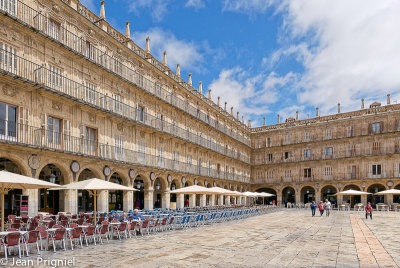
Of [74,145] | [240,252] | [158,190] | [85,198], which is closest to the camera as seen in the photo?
[240,252]

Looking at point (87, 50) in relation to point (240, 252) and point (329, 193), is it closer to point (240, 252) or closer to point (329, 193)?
point (240, 252)

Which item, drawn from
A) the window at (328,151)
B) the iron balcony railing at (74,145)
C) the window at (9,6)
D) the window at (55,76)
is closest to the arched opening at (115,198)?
the iron balcony railing at (74,145)

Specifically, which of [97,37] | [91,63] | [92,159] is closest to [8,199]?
[92,159]

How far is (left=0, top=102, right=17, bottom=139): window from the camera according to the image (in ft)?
47.0

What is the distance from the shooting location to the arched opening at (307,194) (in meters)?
46.5

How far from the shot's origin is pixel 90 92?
19.5 m

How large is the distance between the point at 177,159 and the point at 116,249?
18933 millimetres

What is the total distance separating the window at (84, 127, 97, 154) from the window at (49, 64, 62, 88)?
3.02m

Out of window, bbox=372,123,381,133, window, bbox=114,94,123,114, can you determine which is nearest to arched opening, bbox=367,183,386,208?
window, bbox=372,123,381,133

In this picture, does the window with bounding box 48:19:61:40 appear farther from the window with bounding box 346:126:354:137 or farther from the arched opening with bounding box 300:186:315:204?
Result: the arched opening with bounding box 300:186:315:204

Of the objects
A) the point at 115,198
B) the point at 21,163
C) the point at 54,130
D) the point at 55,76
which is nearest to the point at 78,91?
the point at 55,76

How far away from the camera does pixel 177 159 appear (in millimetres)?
29078

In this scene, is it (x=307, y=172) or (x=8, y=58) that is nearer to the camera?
(x=8, y=58)

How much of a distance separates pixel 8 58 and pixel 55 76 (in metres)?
2.71
